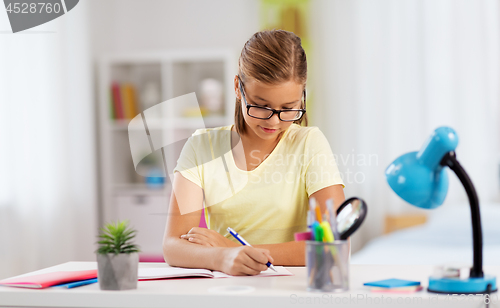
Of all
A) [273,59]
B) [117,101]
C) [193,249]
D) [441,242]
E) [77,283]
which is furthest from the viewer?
[117,101]

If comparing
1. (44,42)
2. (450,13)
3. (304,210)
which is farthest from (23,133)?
(450,13)

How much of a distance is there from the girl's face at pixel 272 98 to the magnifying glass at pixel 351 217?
0.36 m

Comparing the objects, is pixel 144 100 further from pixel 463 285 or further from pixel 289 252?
pixel 463 285

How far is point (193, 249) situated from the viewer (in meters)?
1.06

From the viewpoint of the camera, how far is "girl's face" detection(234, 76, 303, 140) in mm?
1139

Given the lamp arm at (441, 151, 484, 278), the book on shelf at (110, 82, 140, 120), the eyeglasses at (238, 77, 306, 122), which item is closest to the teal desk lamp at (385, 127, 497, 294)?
the lamp arm at (441, 151, 484, 278)

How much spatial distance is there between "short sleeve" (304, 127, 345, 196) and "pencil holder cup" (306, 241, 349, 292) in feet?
1.39

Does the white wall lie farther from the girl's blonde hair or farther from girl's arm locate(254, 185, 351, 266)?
girl's arm locate(254, 185, 351, 266)

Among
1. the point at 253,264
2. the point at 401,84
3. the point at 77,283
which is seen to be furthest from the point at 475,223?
the point at 401,84

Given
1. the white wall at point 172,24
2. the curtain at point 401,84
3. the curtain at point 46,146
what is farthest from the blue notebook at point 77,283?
the white wall at point 172,24

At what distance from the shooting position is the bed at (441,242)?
2.14 m

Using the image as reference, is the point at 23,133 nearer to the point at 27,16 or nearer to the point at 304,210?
the point at 27,16

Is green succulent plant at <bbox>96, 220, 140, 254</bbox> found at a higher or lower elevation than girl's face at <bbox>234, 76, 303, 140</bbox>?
lower

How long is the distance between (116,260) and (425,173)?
0.49 metres
